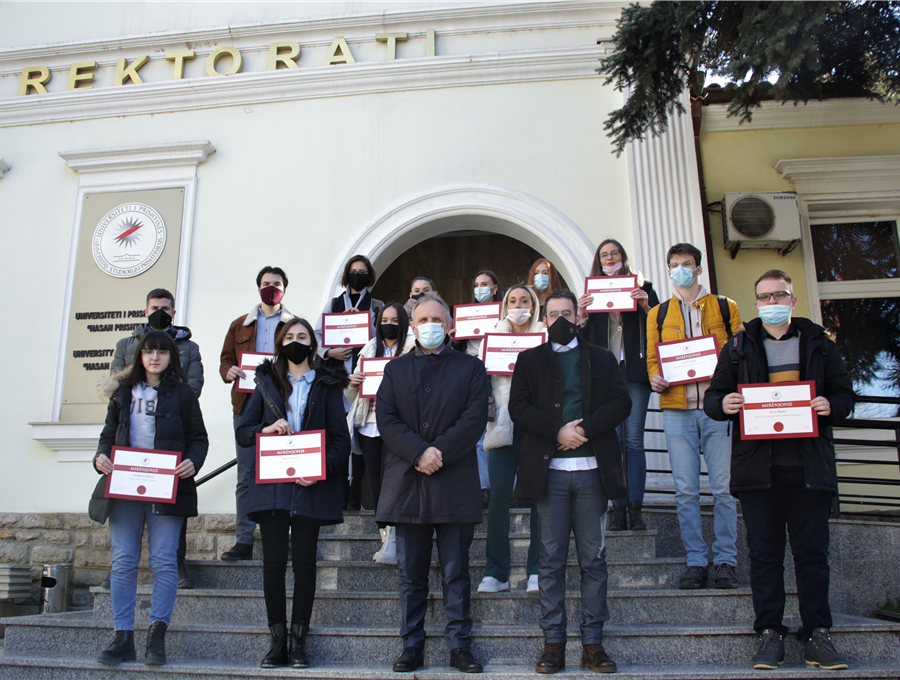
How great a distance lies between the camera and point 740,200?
7.01 meters

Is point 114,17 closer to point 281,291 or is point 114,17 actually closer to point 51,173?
point 51,173

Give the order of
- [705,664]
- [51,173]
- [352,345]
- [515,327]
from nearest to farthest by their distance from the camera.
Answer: [705,664] → [515,327] → [352,345] → [51,173]

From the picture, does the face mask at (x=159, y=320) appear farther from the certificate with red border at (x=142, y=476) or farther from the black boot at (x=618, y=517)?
the black boot at (x=618, y=517)

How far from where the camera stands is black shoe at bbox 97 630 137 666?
11.9 ft

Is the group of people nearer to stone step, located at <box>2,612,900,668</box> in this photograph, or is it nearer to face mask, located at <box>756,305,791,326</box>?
face mask, located at <box>756,305,791,326</box>

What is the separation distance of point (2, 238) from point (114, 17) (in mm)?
2860

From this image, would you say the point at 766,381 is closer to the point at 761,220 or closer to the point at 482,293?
the point at 482,293

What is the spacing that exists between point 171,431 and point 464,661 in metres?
1.99

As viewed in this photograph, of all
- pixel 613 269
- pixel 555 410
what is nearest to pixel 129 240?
pixel 613 269

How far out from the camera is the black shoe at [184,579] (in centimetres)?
467

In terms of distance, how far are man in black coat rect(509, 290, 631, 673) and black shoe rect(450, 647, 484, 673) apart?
29 centimetres

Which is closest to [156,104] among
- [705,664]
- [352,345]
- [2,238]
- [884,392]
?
[2,238]

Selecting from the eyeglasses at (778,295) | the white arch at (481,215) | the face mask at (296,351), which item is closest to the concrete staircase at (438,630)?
the face mask at (296,351)

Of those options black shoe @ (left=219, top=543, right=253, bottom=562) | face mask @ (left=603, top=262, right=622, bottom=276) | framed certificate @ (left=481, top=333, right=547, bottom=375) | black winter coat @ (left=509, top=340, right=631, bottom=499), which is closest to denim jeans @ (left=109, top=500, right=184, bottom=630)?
black shoe @ (left=219, top=543, right=253, bottom=562)
